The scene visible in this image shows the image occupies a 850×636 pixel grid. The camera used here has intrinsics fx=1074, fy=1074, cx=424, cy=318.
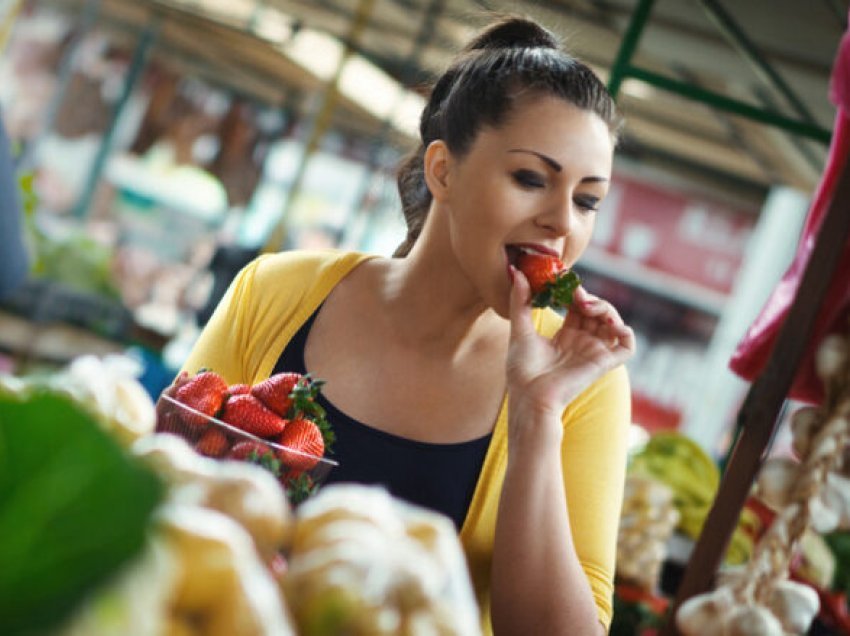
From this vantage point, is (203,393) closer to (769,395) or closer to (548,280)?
(548,280)

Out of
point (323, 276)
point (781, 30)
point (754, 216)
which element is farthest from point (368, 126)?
point (323, 276)

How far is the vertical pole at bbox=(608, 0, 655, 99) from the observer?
3.11 metres

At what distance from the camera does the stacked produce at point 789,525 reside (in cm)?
104

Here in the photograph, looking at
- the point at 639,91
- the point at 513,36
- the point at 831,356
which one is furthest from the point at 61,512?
the point at 639,91

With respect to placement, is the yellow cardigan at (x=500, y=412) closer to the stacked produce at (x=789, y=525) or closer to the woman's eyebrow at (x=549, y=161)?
the woman's eyebrow at (x=549, y=161)

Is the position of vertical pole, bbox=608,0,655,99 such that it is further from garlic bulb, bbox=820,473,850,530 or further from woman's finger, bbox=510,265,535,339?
garlic bulb, bbox=820,473,850,530

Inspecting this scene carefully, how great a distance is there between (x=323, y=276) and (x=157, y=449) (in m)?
1.34

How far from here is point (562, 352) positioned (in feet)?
5.93

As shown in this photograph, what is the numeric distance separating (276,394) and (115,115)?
36.5 feet

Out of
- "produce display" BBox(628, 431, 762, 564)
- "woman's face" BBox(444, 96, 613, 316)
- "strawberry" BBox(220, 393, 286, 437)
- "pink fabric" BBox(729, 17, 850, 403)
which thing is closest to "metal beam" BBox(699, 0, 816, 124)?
"produce display" BBox(628, 431, 762, 564)

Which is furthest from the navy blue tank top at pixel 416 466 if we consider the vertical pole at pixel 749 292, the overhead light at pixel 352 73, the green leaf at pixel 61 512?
the vertical pole at pixel 749 292

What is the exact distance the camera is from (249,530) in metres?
0.88

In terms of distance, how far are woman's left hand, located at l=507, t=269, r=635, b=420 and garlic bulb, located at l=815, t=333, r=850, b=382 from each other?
1.92 feet

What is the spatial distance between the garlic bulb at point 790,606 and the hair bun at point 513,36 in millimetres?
1424
